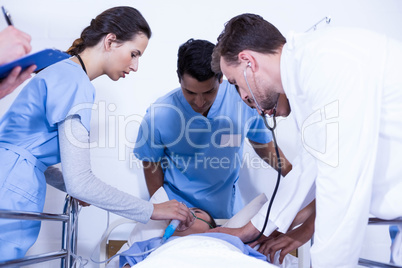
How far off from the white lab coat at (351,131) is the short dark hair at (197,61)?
602mm

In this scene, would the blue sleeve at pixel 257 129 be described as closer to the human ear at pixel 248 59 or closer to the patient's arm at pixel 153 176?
the patient's arm at pixel 153 176

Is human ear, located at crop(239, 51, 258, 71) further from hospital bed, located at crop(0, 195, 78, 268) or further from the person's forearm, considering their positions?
hospital bed, located at crop(0, 195, 78, 268)

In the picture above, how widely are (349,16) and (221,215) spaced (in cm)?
131

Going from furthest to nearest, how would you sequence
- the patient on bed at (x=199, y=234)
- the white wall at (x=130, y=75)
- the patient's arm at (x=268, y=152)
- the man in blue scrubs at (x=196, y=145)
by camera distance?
the white wall at (x=130, y=75), the patient's arm at (x=268, y=152), the man in blue scrubs at (x=196, y=145), the patient on bed at (x=199, y=234)

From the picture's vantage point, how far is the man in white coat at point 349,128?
94 cm

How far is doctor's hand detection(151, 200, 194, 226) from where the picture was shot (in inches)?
52.5

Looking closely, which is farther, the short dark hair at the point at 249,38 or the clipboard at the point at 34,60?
the short dark hair at the point at 249,38

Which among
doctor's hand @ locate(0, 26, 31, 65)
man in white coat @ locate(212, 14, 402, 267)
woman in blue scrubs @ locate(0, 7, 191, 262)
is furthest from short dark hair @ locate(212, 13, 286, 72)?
doctor's hand @ locate(0, 26, 31, 65)

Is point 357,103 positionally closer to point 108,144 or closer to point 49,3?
point 108,144

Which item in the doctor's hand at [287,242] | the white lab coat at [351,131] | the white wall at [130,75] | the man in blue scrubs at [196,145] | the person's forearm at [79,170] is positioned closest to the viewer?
the white lab coat at [351,131]

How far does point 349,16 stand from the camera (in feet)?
7.18

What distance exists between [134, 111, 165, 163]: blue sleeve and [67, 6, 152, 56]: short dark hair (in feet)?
1.95

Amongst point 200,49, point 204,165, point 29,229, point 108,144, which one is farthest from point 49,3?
point 29,229

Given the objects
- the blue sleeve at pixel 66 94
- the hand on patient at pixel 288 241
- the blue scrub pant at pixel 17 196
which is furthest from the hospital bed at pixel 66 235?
the hand on patient at pixel 288 241
